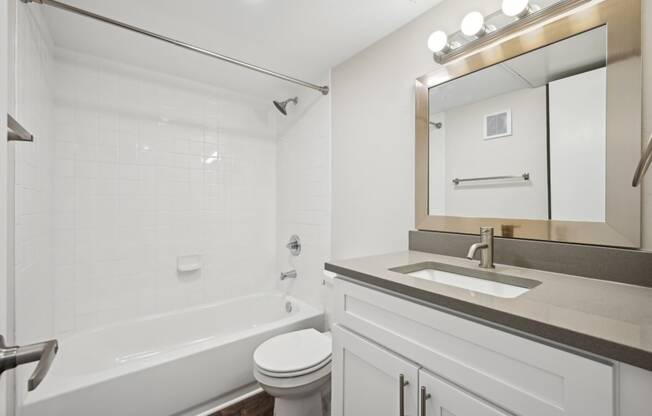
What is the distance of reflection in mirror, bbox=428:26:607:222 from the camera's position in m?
1.02

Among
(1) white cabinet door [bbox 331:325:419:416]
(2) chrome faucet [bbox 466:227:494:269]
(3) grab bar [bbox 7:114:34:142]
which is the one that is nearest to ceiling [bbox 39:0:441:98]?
(3) grab bar [bbox 7:114:34:142]

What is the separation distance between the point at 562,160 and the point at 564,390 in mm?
844

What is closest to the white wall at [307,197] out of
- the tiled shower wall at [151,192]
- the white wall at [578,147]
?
the tiled shower wall at [151,192]

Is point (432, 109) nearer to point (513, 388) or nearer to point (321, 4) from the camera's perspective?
point (321, 4)

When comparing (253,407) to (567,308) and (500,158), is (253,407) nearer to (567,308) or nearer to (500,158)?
(567,308)

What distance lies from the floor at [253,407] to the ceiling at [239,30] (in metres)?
2.18

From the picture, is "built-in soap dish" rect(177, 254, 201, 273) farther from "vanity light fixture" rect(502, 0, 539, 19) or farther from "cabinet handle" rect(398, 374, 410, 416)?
"vanity light fixture" rect(502, 0, 539, 19)

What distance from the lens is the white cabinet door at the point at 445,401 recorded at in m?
0.71

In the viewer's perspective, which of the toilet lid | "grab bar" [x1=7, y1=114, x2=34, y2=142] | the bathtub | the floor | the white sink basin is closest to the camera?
"grab bar" [x1=7, y1=114, x2=34, y2=142]

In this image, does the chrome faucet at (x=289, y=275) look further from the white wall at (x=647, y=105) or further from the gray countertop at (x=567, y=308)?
the white wall at (x=647, y=105)

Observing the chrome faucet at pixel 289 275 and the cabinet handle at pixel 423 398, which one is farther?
the chrome faucet at pixel 289 275

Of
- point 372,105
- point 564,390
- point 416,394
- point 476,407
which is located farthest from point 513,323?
point 372,105

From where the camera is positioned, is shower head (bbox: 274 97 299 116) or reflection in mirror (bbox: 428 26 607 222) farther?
shower head (bbox: 274 97 299 116)

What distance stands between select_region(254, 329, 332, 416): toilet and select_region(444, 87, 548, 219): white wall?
101 cm
